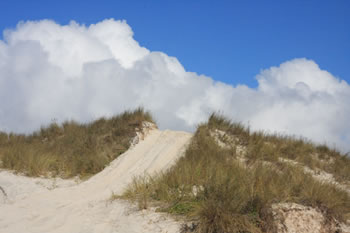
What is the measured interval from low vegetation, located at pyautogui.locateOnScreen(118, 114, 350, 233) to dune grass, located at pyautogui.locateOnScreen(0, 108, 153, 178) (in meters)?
2.72

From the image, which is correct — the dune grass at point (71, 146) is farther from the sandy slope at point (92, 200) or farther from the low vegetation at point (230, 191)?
the low vegetation at point (230, 191)

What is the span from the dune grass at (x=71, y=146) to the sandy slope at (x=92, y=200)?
57 centimetres

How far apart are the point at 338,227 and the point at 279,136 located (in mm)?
6689

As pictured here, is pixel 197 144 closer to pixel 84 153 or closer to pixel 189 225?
pixel 84 153

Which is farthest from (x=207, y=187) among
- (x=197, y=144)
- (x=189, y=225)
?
(x=197, y=144)

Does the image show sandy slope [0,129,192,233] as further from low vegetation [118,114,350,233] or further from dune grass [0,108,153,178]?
dune grass [0,108,153,178]

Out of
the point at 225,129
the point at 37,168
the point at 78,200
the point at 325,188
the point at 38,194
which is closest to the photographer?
the point at 325,188

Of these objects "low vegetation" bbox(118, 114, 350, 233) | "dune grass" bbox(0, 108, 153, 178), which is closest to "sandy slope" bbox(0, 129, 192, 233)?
"low vegetation" bbox(118, 114, 350, 233)

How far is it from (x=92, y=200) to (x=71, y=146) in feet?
16.3

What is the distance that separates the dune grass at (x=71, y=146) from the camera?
10445 millimetres

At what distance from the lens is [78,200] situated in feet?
26.1

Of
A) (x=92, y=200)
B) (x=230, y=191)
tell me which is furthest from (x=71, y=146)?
(x=230, y=191)

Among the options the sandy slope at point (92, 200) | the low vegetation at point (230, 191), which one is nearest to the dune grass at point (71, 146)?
the sandy slope at point (92, 200)

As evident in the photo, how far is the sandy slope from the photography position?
19.9 ft
